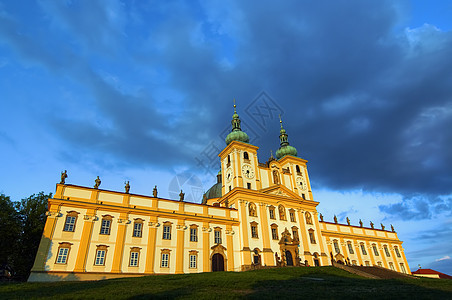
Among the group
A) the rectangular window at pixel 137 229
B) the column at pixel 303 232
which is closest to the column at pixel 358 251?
the column at pixel 303 232

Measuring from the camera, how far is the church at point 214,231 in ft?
104

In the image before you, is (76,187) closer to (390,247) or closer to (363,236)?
(363,236)

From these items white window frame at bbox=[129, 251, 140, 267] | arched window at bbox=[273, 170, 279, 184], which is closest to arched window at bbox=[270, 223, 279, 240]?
arched window at bbox=[273, 170, 279, 184]

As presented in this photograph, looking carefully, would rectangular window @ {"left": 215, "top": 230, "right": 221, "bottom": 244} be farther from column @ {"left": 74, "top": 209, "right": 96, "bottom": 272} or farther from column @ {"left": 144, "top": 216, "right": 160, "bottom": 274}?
column @ {"left": 74, "top": 209, "right": 96, "bottom": 272}

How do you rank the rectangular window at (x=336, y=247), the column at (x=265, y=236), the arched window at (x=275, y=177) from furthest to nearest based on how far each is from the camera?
the rectangular window at (x=336, y=247), the arched window at (x=275, y=177), the column at (x=265, y=236)

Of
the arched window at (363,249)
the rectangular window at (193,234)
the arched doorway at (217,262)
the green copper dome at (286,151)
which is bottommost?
the arched doorway at (217,262)

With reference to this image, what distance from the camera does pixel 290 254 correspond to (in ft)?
145

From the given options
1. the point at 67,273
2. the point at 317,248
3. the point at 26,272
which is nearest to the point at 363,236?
the point at 317,248

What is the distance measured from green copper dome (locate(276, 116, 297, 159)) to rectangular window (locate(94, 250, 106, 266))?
39.7m

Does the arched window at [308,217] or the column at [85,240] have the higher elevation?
the arched window at [308,217]

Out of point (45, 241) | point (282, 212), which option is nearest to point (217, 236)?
point (282, 212)

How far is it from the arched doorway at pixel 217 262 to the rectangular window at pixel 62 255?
18.3 metres

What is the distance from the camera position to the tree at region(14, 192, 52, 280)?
35.5m

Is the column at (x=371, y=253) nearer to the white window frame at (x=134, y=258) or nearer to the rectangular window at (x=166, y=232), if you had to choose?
the rectangular window at (x=166, y=232)
